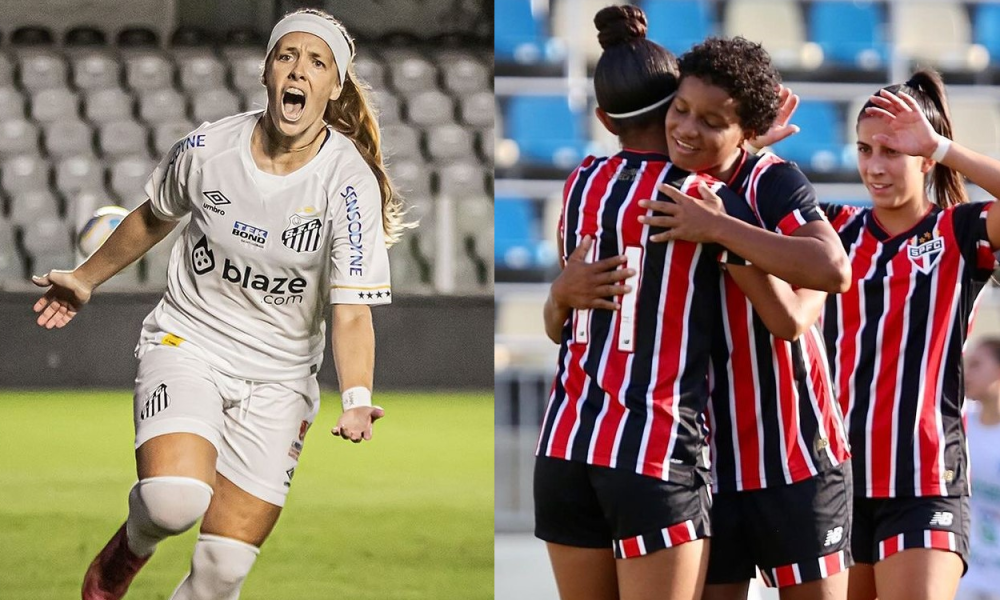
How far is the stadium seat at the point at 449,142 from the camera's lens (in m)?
3.35

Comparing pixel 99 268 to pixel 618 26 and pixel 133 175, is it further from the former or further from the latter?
pixel 618 26

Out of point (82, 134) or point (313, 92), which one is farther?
point (82, 134)

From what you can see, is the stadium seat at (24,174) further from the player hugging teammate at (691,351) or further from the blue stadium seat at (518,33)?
the blue stadium seat at (518,33)

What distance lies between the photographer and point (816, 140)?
10109mm

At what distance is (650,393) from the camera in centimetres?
223

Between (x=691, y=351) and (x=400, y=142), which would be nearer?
(x=691, y=351)

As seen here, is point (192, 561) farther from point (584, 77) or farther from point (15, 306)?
point (584, 77)

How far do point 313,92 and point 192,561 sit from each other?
125 cm

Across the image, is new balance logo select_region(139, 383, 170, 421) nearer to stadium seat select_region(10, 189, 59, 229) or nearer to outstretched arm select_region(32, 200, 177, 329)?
outstretched arm select_region(32, 200, 177, 329)

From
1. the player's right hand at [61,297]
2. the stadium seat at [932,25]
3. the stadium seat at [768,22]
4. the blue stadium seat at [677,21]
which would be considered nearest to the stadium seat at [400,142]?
the player's right hand at [61,297]

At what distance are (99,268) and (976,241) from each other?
7.18 feet

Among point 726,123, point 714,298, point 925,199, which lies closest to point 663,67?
point 726,123

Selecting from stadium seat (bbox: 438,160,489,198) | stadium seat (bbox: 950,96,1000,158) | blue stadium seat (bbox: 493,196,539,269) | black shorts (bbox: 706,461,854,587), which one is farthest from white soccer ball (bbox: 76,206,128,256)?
stadium seat (bbox: 950,96,1000,158)

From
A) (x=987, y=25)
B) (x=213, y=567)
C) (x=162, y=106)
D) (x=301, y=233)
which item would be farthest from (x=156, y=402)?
(x=987, y=25)
